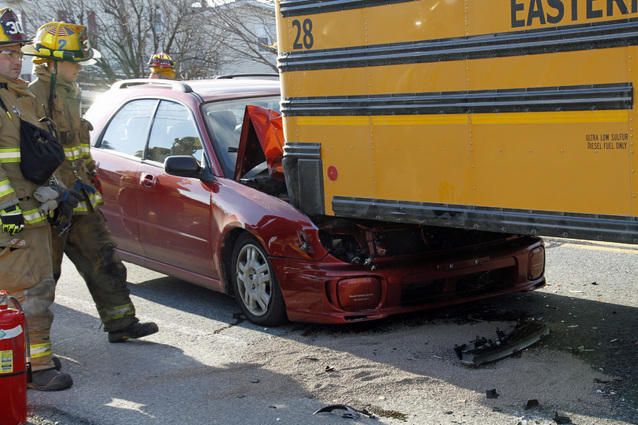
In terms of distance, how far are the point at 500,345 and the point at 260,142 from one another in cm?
236

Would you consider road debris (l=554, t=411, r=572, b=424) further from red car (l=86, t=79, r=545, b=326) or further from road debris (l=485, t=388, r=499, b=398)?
red car (l=86, t=79, r=545, b=326)

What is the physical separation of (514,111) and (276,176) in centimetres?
226

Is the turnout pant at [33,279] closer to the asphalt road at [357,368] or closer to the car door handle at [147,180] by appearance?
the asphalt road at [357,368]

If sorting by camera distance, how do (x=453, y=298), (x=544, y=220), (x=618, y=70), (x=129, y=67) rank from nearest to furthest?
1. (x=618, y=70)
2. (x=544, y=220)
3. (x=453, y=298)
4. (x=129, y=67)

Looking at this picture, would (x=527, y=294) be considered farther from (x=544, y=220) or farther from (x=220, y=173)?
(x=220, y=173)

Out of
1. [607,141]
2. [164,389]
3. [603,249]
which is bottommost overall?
[164,389]

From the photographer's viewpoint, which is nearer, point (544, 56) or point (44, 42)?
point (544, 56)

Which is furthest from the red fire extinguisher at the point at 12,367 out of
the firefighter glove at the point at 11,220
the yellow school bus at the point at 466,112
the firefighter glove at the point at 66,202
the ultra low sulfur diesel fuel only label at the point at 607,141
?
the ultra low sulfur diesel fuel only label at the point at 607,141

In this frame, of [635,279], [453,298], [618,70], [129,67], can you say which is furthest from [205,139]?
[129,67]

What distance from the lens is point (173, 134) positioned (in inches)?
253

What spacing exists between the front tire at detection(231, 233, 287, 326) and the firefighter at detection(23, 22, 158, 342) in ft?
2.35

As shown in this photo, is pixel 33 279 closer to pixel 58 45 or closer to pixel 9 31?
pixel 9 31

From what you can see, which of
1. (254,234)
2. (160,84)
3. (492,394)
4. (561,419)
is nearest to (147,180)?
(160,84)

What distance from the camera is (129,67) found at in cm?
2019
